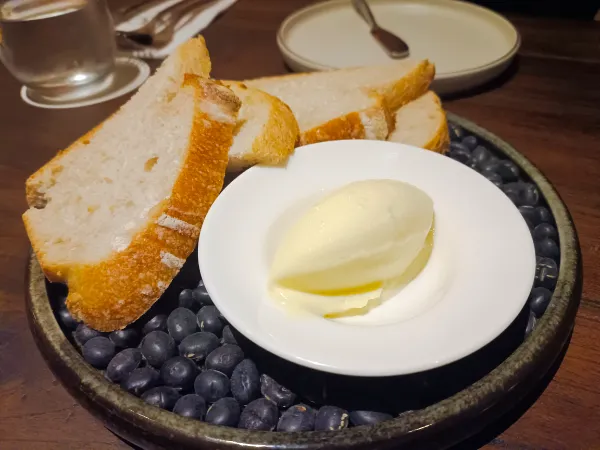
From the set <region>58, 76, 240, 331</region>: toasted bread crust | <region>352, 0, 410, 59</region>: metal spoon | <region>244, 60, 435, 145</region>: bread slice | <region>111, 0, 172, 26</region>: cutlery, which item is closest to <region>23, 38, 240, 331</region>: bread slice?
<region>58, 76, 240, 331</region>: toasted bread crust

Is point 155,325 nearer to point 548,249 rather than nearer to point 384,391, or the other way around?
point 384,391

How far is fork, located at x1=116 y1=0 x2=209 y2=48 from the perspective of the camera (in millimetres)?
1832

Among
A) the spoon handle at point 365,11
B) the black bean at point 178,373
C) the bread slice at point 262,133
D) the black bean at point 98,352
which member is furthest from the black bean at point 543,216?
the spoon handle at point 365,11

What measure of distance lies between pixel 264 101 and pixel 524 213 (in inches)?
23.1

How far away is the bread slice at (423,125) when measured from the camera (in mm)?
1141

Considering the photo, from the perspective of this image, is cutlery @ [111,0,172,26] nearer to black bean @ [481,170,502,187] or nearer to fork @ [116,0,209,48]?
fork @ [116,0,209,48]

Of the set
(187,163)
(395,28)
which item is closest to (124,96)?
(187,163)

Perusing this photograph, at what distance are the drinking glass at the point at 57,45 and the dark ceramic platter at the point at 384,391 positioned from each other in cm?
95

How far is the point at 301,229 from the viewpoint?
838 millimetres

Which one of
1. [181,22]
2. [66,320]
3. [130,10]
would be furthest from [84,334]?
[130,10]

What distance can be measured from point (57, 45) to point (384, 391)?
1.41 metres

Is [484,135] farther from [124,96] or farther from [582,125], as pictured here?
[124,96]

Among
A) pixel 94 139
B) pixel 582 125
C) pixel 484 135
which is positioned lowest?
pixel 582 125

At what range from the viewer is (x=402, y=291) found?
2.65ft
